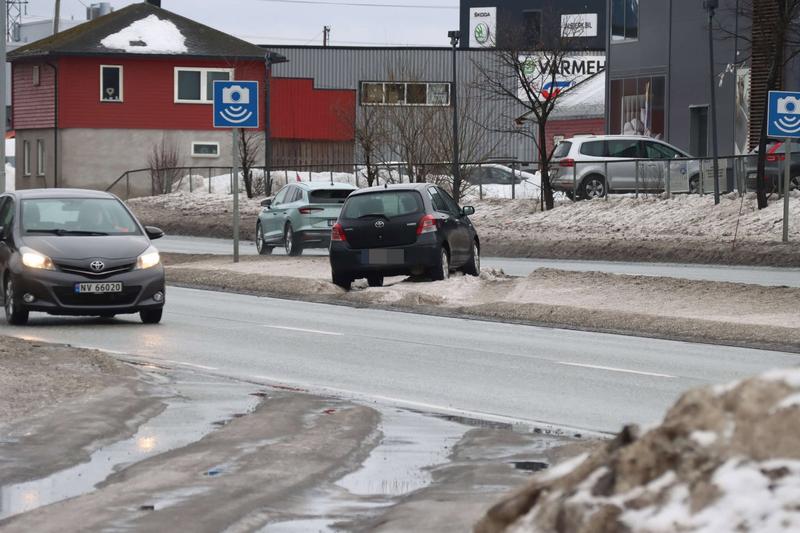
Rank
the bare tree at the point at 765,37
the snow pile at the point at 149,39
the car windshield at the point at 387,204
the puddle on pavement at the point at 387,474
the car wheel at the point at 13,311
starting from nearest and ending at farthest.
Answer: the puddle on pavement at the point at 387,474 → the car wheel at the point at 13,311 → the car windshield at the point at 387,204 → the bare tree at the point at 765,37 → the snow pile at the point at 149,39

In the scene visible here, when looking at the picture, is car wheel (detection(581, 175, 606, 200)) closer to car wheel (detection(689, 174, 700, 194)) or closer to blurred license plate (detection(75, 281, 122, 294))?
car wheel (detection(689, 174, 700, 194))

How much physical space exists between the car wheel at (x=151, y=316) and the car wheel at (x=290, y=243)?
50.5ft

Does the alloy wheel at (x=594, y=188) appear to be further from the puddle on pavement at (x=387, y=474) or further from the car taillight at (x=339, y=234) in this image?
the puddle on pavement at (x=387, y=474)

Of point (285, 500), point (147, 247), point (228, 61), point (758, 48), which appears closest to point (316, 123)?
point (228, 61)

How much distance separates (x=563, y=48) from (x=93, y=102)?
29.0 m

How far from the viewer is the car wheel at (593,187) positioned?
4450 cm

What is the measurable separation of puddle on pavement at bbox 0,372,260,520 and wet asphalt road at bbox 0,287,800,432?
0.84 meters

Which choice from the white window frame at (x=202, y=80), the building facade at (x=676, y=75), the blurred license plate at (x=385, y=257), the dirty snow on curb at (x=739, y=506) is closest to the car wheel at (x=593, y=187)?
the building facade at (x=676, y=75)

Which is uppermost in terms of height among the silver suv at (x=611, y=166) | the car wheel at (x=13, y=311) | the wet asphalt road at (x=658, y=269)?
the silver suv at (x=611, y=166)

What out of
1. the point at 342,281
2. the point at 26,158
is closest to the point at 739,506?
the point at 342,281

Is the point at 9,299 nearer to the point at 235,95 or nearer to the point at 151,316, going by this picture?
the point at 151,316

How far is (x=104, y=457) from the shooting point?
9172 mm

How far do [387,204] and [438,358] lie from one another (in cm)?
916

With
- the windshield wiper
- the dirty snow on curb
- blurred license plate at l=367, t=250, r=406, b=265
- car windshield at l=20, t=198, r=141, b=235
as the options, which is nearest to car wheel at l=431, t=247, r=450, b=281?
blurred license plate at l=367, t=250, r=406, b=265
